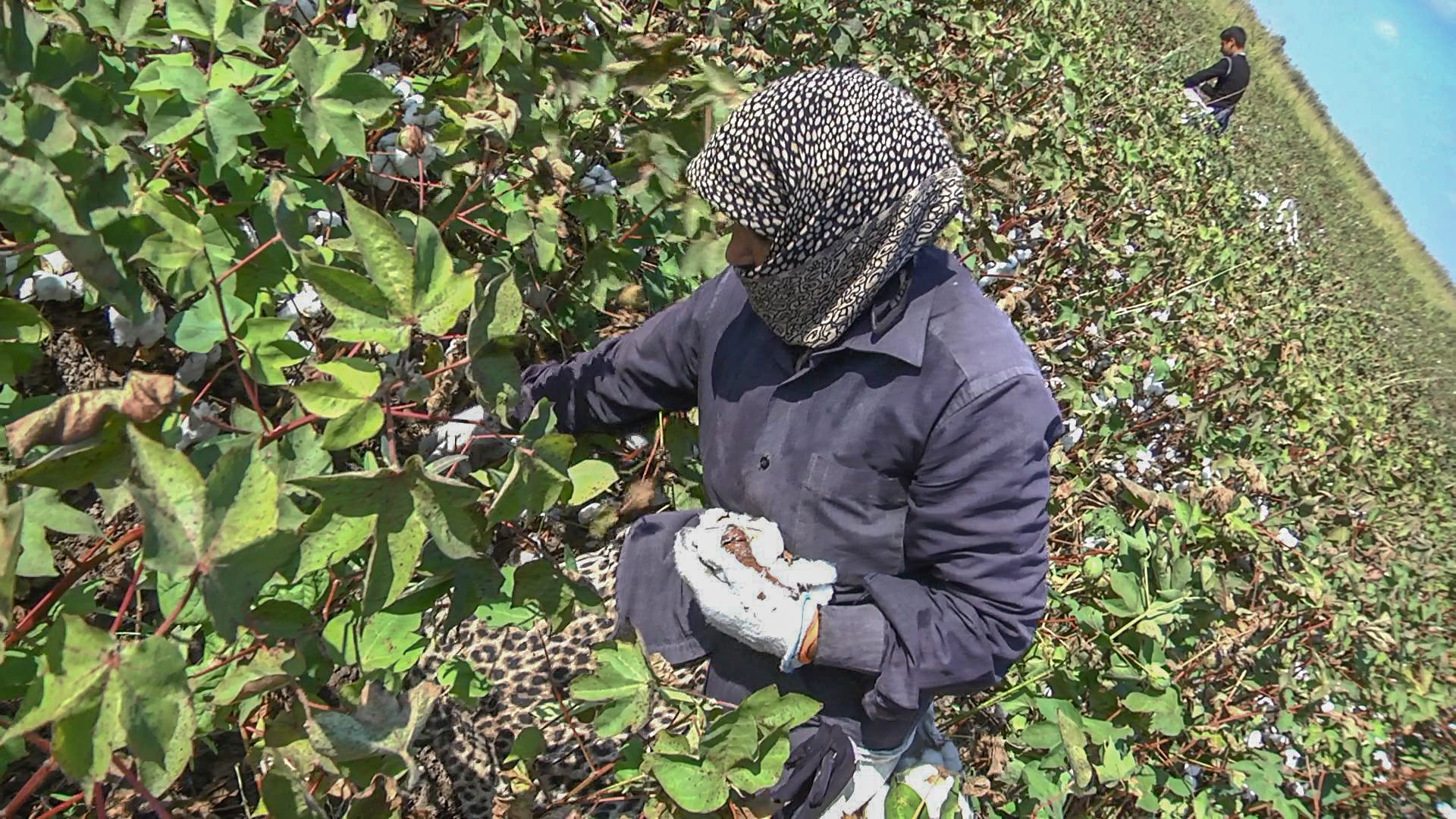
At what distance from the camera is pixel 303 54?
1.23m

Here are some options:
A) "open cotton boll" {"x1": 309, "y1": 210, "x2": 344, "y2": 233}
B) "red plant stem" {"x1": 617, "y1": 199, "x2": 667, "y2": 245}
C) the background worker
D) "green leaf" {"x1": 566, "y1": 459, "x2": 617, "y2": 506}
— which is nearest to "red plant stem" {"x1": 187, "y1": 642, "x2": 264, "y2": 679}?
"green leaf" {"x1": 566, "y1": 459, "x2": 617, "y2": 506}

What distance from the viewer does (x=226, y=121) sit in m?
1.19

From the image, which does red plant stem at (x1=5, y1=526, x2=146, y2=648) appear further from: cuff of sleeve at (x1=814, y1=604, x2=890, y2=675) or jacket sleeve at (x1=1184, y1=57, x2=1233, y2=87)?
jacket sleeve at (x1=1184, y1=57, x2=1233, y2=87)

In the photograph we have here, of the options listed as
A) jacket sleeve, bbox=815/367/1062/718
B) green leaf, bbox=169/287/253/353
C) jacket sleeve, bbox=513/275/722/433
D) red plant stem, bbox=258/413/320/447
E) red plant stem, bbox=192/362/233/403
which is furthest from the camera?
jacket sleeve, bbox=513/275/722/433

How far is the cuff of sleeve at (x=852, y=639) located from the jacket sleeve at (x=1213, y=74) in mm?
11052

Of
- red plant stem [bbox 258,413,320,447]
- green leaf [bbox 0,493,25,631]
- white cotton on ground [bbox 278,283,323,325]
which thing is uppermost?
green leaf [bbox 0,493,25,631]

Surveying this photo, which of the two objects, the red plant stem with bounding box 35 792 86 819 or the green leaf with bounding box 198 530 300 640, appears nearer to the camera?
the green leaf with bounding box 198 530 300 640

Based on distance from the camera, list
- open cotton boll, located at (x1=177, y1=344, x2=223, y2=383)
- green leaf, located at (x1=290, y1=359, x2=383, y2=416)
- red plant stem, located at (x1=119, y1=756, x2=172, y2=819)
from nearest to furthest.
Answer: red plant stem, located at (x1=119, y1=756, x2=172, y2=819)
green leaf, located at (x1=290, y1=359, x2=383, y2=416)
open cotton boll, located at (x1=177, y1=344, x2=223, y2=383)

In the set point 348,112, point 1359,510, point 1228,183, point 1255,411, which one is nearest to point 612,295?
point 348,112

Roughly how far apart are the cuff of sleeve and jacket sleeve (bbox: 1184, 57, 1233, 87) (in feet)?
36.3

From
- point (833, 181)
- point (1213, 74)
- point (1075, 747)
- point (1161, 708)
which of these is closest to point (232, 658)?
point (833, 181)

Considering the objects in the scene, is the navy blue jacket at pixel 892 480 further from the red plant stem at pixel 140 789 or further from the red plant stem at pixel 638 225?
the red plant stem at pixel 140 789

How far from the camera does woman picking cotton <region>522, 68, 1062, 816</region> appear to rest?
4.22 feet

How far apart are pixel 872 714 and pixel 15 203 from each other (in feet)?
4.23
